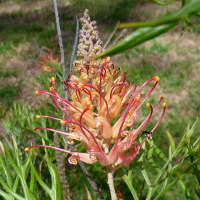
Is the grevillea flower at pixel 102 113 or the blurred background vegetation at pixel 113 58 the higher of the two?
the grevillea flower at pixel 102 113

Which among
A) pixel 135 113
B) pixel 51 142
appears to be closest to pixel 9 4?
pixel 51 142

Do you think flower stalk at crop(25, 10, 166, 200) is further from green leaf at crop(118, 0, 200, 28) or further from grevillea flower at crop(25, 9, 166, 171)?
green leaf at crop(118, 0, 200, 28)

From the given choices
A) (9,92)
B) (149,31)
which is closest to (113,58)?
(9,92)

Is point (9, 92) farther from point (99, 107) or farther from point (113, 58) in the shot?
point (99, 107)

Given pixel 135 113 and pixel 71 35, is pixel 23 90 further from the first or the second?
pixel 135 113

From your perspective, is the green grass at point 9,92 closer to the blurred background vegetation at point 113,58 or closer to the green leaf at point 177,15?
the blurred background vegetation at point 113,58

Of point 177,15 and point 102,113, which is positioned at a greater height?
point 177,15

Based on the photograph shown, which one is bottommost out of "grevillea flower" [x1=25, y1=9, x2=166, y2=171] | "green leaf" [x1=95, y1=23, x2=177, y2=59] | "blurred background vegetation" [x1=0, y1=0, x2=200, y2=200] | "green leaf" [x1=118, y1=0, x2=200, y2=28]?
"blurred background vegetation" [x1=0, y1=0, x2=200, y2=200]

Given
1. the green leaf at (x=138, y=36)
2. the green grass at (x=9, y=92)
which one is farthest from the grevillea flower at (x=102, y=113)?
the green grass at (x=9, y=92)

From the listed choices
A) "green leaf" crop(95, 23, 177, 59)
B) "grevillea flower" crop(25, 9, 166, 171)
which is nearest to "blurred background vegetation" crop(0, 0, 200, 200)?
"grevillea flower" crop(25, 9, 166, 171)
